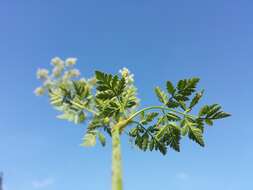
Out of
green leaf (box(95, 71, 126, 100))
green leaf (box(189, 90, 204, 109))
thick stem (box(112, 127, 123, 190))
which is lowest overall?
thick stem (box(112, 127, 123, 190))

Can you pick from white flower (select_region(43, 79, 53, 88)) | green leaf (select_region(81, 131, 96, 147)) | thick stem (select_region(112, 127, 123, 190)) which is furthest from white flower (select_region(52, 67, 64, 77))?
thick stem (select_region(112, 127, 123, 190))

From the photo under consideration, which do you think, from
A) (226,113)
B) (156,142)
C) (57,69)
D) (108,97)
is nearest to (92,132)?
(108,97)

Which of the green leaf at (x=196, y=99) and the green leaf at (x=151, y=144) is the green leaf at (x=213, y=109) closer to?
the green leaf at (x=196, y=99)

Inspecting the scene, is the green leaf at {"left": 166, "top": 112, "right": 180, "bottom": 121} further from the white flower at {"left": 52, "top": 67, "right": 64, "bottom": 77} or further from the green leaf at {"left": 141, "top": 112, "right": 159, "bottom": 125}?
the white flower at {"left": 52, "top": 67, "right": 64, "bottom": 77}

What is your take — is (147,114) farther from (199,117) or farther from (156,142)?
(199,117)

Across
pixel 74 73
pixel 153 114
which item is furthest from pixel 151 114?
pixel 74 73

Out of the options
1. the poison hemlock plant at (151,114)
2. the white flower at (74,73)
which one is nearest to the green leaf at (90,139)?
the poison hemlock plant at (151,114)

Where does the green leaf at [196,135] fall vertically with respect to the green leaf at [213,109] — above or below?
below

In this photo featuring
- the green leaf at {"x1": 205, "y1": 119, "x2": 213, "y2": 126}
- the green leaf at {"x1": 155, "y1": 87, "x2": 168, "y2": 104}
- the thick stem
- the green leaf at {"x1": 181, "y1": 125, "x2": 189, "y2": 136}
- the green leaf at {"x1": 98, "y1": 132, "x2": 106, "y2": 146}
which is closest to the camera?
the thick stem
